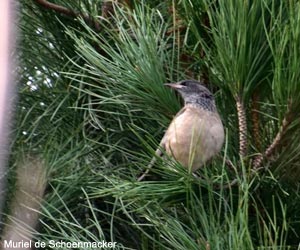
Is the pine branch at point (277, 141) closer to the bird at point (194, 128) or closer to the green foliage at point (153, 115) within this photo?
the green foliage at point (153, 115)

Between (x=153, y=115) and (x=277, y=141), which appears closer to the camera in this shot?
(x=277, y=141)

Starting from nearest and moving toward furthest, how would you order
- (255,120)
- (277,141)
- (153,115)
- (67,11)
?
(277,141), (255,120), (153,115), (67,11)

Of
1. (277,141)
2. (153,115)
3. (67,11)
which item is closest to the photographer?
(277,141)

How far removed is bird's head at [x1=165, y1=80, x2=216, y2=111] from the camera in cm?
178

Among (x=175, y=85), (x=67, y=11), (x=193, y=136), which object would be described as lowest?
(x=193, y=136)

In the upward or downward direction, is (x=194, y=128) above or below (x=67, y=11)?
below

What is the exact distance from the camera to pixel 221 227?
59.0 inches

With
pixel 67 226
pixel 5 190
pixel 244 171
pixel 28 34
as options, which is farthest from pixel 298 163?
pixel 28 34

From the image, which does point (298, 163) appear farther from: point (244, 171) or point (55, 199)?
point (55, 199)

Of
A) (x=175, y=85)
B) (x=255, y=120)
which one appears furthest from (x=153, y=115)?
(x=255, y=120)

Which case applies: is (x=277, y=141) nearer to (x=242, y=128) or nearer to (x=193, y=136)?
(x=242, y=128)

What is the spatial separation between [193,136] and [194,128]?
1.4 inches

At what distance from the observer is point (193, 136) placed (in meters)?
1.75

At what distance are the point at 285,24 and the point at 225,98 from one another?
0.25 m
